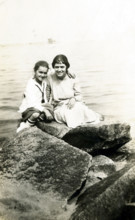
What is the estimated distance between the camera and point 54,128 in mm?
3400

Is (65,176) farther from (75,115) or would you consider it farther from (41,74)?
(41,74)

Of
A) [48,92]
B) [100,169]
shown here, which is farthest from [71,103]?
[100,169]

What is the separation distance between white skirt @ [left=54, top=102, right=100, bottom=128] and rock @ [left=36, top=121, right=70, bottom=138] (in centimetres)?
7

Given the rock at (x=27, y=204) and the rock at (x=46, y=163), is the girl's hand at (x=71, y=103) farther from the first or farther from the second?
the rock at (x=27, y=204)

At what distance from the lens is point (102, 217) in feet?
7.84

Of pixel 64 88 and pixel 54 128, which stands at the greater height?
pixel 64 88

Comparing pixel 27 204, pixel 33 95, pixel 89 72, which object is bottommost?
pixel 27 204

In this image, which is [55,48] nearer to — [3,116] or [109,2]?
[109,2]

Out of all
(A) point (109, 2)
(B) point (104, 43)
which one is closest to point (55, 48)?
(B) point (104, 43)

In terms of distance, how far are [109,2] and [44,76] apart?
3.63ft

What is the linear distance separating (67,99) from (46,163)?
1038mm

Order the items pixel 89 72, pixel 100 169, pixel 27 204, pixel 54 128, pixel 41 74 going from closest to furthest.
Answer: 1. pixel 27 204
2. pixel 100 169
3. pixel 54 128
4. pixel 41 74
5. pixel 89 72

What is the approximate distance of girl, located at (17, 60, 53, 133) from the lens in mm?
3535

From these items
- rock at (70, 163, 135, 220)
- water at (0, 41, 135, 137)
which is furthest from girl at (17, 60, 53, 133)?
rock at (70, 163, 135, 220)
